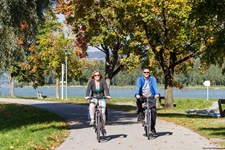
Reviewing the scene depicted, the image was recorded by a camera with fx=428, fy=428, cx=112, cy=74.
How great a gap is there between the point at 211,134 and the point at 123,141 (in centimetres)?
309

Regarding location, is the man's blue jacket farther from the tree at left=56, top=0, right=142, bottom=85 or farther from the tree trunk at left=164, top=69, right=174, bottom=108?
the tree at left=56, top=0, right=142, bottom=85

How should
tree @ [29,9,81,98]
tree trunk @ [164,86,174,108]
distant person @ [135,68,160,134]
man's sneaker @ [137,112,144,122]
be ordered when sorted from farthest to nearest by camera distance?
1. tree @ [29,9,81,98]
2. tree trunk @ [164,86,174,108]
3. man's sneaker @ [137,112,144,122]
4. distant person @ [135,68,160,134]

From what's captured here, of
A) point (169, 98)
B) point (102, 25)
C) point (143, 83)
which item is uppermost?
point (102, 25)

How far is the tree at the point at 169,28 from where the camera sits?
25.1 meters

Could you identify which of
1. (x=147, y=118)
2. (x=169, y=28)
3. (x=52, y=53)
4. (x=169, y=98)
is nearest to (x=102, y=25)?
(x=169, y=28)

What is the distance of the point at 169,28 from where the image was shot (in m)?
27.5

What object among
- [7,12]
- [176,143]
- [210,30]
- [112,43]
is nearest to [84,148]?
[176,143]

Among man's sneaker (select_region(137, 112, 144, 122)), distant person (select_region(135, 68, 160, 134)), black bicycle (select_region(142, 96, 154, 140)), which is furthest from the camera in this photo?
man's sneaker (select_region(137, 112, 144, 122))

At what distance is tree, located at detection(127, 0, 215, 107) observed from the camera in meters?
25.1

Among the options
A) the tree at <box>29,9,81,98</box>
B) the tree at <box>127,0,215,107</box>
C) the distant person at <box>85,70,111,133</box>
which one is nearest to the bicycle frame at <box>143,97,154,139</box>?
the distant person at <box>85,70,111,133</box>

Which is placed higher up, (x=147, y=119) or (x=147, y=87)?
(x=147, y=87)

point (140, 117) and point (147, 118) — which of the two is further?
point (140, 117)

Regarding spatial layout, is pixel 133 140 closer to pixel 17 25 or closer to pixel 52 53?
pixel 17 25

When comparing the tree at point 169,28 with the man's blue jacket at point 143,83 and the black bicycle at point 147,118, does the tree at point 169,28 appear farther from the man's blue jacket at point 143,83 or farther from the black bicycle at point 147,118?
the black bicycle at point 147,118
